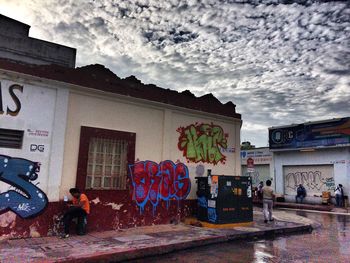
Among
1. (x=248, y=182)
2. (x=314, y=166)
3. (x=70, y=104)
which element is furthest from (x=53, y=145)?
(x=314, y=166)

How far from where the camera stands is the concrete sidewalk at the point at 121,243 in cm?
702

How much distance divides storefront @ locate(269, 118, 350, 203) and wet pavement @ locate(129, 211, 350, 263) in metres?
13.3

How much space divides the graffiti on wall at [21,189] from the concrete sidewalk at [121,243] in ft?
2.69

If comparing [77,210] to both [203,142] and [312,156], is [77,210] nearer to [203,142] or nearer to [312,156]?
[203,142]

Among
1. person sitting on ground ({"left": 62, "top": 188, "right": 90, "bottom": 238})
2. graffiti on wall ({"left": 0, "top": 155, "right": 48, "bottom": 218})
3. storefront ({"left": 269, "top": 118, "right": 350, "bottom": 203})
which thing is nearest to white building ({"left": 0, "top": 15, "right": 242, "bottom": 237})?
graffiti on wall ({"left": 0, "top": 155, "right": 48, "bottom": 218})

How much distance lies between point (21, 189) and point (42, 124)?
1.87 m

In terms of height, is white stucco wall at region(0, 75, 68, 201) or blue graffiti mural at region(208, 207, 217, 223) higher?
white stucco wall at region(0, 75, 68, 201)

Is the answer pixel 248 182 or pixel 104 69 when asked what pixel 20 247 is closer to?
pixel 104 69

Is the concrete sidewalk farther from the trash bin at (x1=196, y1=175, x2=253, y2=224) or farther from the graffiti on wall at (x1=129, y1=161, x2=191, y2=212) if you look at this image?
the graffiti on wall at (x1=129, y1=161, x2=191, y2=212)

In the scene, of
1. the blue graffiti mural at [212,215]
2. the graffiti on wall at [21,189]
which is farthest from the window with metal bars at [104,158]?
the blue graffiti mural at [212,215]

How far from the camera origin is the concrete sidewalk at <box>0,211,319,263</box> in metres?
7.02

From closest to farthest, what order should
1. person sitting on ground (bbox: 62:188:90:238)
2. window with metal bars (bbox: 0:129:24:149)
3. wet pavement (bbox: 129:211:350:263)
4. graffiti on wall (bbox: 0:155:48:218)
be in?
wet pavement (bbox: 129:211:350:263) < graffiti on wall (bbox: 0:155:48:218) < window with metal bars (bbox: 0:129:24:149) < person sitting on ground (bbox: 62:188:90:238)

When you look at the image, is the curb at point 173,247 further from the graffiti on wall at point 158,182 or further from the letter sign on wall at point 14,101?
the letter sign on wall at point 14,101

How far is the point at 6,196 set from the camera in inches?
332
